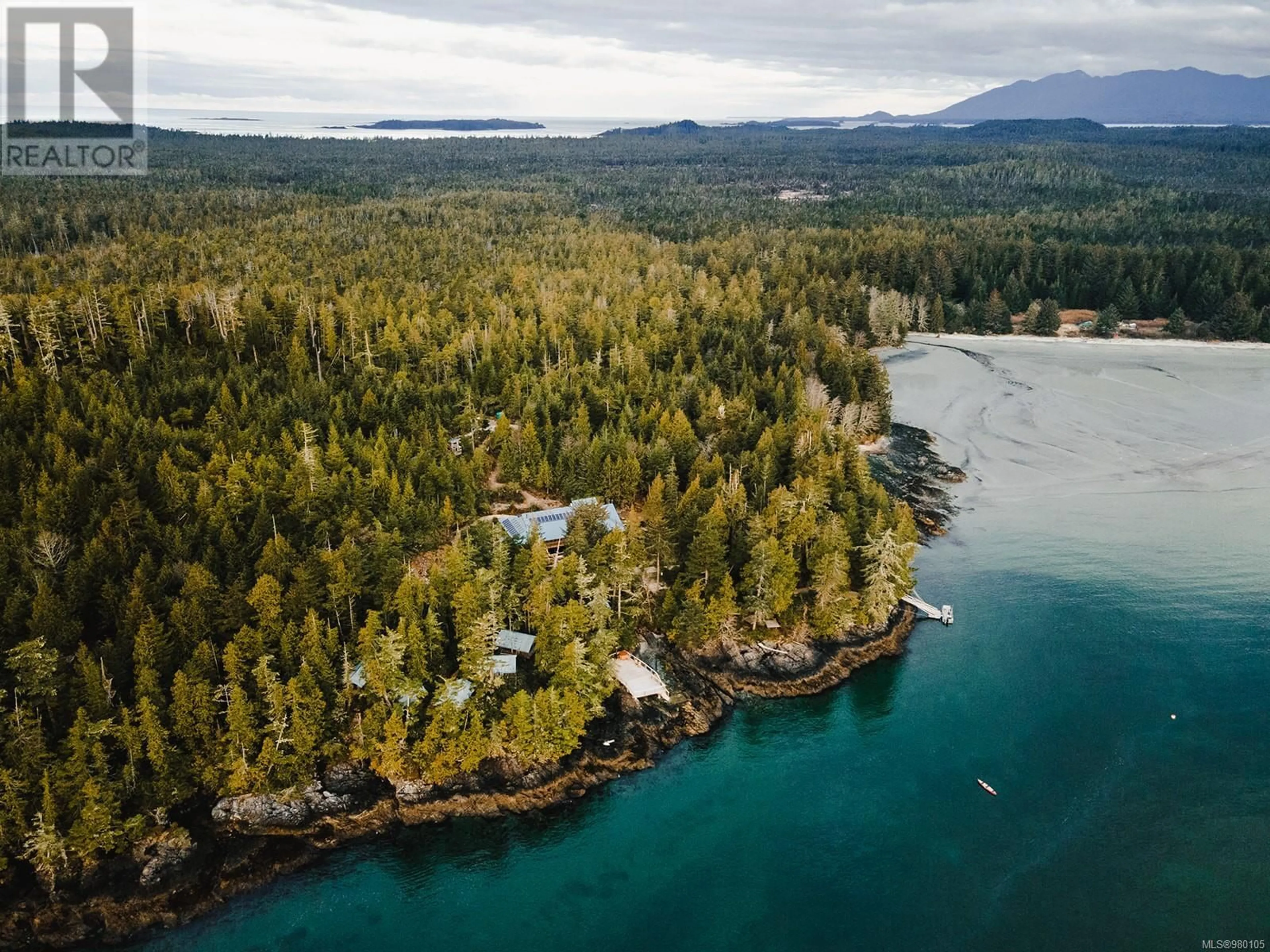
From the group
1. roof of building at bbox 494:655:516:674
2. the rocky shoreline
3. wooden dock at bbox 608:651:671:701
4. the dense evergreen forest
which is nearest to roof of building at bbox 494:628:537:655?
roof of building at bbox 494:655:516:674

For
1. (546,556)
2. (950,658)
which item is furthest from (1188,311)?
(546,556)

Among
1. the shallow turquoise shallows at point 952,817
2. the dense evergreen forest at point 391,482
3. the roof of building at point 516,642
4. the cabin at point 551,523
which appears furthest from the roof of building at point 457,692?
the cabin at point 551,523

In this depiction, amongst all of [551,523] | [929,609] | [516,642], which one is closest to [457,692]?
[516,642]

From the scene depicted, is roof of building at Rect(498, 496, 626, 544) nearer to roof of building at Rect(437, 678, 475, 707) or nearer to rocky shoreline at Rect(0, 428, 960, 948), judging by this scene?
rocky shoreline at Rect(0, 428, 960, 948)

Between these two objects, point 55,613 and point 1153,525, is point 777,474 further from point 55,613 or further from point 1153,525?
point 55,613

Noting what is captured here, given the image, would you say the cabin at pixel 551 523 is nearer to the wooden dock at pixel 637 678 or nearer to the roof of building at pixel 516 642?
the roof of building at pixel 516 642
